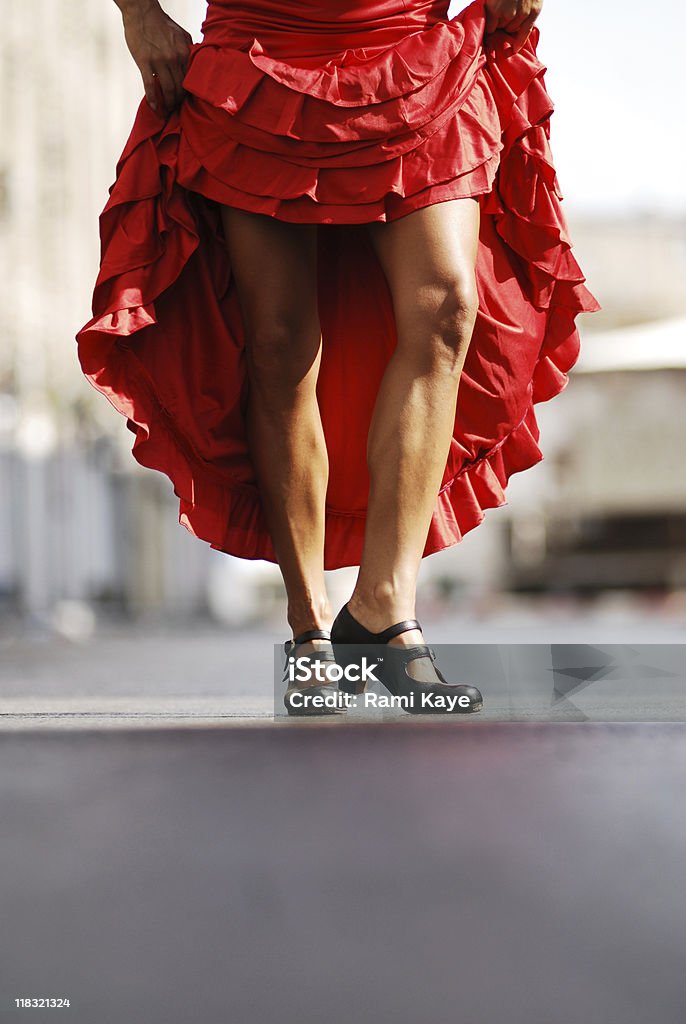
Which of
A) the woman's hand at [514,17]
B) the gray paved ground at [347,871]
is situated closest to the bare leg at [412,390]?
the woman's hand at [514,17]

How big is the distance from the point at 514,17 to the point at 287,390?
0.44m

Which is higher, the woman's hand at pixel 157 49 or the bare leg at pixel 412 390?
the woman's hand at pixel 157 49

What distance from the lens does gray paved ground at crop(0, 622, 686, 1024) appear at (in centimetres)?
75

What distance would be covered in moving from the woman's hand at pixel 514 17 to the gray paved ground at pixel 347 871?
75 cm

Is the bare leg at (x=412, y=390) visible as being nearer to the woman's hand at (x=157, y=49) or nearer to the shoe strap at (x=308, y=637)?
the shoe strap at (x=308, y=637)

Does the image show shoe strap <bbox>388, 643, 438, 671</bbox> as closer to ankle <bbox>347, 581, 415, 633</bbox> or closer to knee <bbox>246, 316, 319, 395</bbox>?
ankle <bbox>347, 581, 415, 633</bbox>

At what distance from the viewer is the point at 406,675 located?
1128 millimetres

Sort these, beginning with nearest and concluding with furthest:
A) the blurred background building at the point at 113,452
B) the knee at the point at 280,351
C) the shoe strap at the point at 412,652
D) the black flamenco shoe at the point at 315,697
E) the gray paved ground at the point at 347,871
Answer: the gray paved ground at the point at 347,871 → the black flamenco shoe at the point at 315,697 → the shoe strap at the point at 412,652 → the knee at the point at 280,351 → the blurred background building at the point at 113,452

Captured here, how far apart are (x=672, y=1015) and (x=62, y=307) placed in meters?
8.07

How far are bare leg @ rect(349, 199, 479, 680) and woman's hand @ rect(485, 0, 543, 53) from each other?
19 centimetres

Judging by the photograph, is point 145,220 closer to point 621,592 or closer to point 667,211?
point 621,592

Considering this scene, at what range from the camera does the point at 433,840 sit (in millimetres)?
785

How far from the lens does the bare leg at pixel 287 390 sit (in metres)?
1.24

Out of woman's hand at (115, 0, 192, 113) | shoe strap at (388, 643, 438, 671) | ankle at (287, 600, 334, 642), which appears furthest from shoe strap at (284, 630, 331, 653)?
woman's hand at (115, 0, 192, 113)
